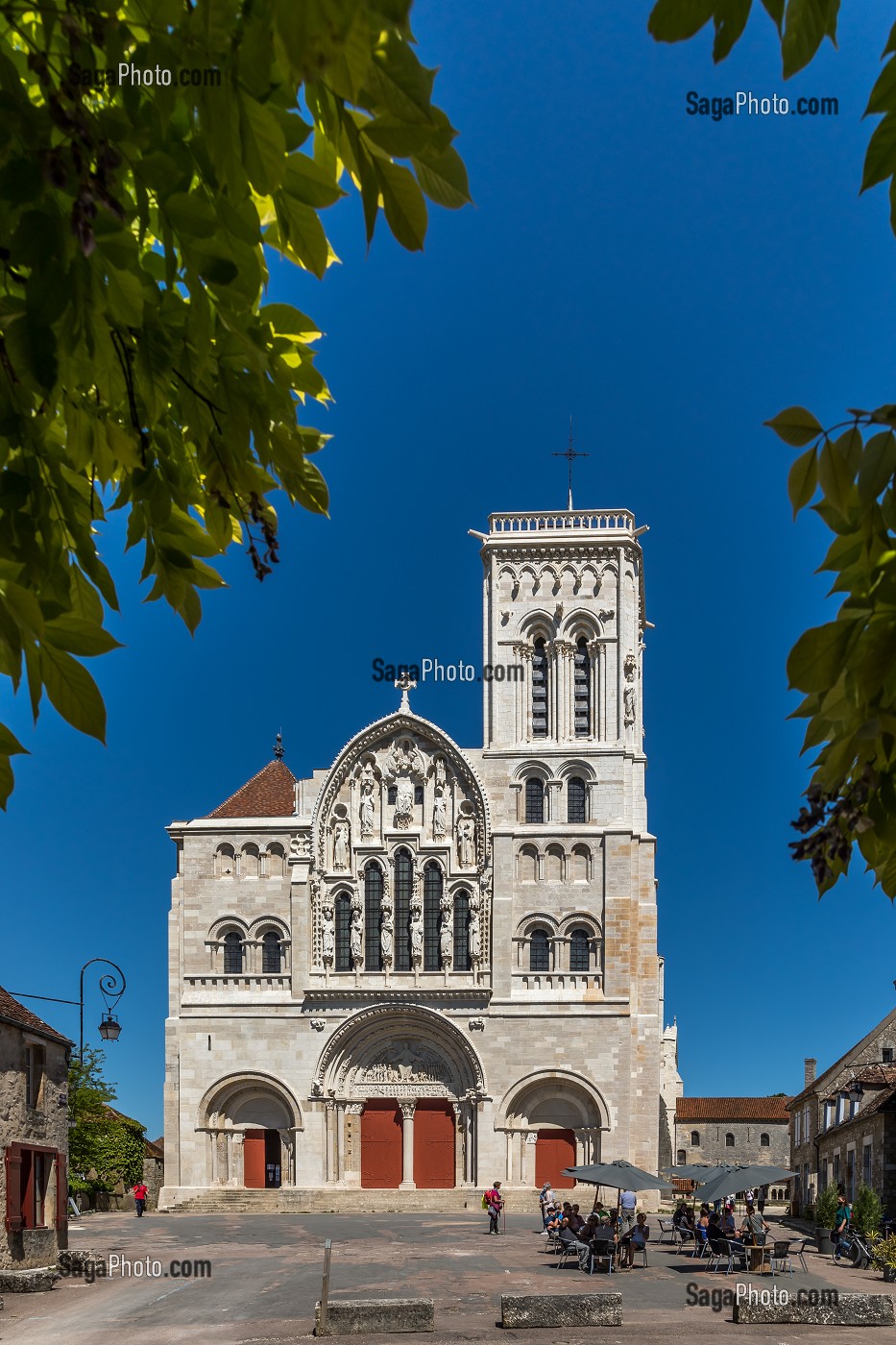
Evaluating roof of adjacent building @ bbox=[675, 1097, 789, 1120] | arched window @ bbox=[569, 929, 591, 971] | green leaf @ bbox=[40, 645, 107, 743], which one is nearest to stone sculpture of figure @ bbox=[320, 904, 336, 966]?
arched window @ bbox=[569, 929, 591, 971]

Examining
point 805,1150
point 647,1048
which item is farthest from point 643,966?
point 805,1150

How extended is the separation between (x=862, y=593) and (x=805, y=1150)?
196 feet

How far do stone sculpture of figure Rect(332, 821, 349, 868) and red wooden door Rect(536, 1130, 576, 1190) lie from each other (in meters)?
11.3

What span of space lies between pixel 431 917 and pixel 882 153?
155 ft

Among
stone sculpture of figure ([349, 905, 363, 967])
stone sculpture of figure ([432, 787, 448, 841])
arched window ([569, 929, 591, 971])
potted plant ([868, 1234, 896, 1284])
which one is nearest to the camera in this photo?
potted plant ([868, 1234, 896, 1284])

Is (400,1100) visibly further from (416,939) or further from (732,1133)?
(732,1133)

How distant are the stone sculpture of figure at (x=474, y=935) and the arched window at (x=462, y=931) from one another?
13cm

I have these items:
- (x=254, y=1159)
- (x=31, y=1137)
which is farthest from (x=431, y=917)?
(x=31, y=1137)

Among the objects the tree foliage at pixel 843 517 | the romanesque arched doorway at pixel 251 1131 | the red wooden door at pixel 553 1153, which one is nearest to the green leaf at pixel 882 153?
the tree foliage at pixel 843 517

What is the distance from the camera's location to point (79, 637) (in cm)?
379

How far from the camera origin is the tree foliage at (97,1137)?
43844 mm

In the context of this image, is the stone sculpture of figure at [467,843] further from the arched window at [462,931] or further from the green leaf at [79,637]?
the green leaf at [79,637]

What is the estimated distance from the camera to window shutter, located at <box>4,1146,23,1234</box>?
2484cm

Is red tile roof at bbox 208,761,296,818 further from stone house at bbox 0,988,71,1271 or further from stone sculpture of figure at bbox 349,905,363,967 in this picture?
stone house at bbox 0,988,71,1271
